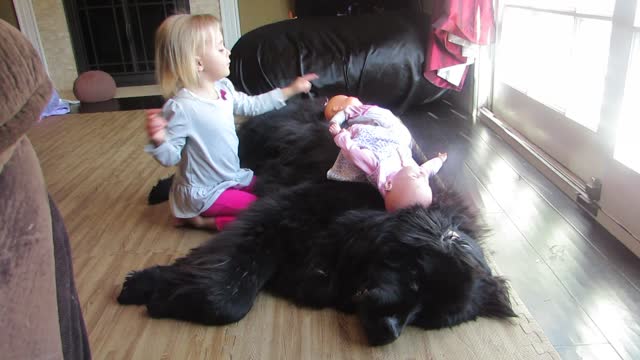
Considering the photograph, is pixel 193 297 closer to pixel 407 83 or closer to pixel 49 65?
pixel 407 83

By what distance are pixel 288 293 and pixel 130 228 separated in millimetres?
676

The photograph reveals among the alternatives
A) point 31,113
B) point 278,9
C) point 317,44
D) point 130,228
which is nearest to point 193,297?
point 130,228

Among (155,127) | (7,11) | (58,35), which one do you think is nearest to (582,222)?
(155,127)

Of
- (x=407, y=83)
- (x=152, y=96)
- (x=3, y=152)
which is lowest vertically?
(x=152, y=96)

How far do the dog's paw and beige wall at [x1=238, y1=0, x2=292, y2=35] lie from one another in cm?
341

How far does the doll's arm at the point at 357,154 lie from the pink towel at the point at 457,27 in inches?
44.6

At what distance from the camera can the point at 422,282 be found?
1.25 metres

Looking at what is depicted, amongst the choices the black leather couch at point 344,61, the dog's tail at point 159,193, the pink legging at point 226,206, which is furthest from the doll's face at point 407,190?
the black leather couch at point 344,61

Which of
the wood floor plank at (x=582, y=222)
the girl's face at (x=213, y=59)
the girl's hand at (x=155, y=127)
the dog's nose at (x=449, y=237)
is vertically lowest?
the wood floor plank at (x=582, y=222)

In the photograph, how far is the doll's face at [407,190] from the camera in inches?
56.1

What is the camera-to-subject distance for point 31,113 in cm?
65

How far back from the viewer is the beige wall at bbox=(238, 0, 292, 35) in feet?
14.5

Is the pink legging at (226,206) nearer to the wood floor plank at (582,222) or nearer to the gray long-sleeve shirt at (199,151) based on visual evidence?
the gray long-sleeve shirt at (199,151)

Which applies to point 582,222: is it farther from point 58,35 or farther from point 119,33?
point 58,35
